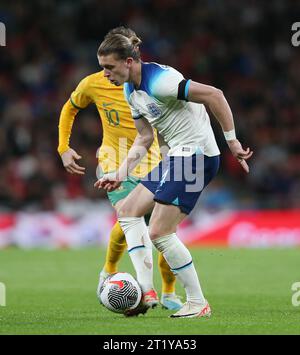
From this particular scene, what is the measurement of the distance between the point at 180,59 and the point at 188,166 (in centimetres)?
1452

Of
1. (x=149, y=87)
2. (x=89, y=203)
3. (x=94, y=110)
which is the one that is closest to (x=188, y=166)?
(x=149, y=87)

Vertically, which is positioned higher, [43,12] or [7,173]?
[43,12]

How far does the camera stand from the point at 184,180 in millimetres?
6926

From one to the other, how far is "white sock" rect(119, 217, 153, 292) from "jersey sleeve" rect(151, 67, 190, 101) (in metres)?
1.44

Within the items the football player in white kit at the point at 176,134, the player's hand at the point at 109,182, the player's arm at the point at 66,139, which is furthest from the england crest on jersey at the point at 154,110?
the player's arm at the point at 66,139

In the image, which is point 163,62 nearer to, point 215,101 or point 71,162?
point 71,162

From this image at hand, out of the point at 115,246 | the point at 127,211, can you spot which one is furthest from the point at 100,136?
the point at 127,211

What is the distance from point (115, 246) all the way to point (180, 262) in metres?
1.69

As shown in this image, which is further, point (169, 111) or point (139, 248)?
point (139, 248)

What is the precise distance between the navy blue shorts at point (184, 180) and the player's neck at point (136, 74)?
66 cm

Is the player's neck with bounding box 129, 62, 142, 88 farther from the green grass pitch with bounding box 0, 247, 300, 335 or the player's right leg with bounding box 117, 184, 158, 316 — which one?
the green grass pitch with bounding box 0, 247, 300, 335

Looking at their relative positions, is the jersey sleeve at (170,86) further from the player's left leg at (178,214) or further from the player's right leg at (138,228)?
the player's right leg at (138,228)

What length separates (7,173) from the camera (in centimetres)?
1803
